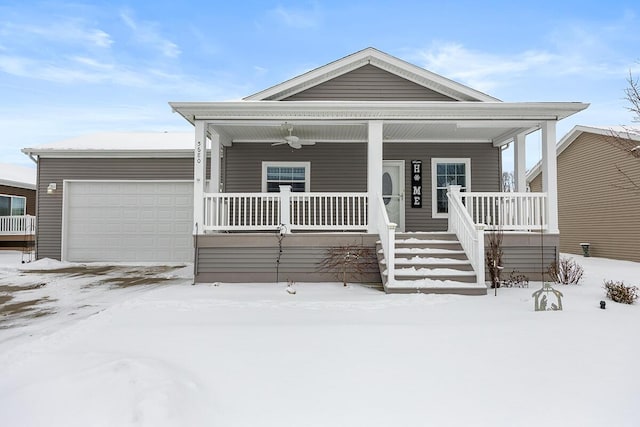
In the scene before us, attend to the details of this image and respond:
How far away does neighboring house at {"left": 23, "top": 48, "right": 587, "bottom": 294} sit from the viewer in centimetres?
771

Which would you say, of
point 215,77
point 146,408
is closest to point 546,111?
point 146,408

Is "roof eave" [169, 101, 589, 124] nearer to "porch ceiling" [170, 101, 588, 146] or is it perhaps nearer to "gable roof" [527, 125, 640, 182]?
"porch ceiling" [170, 101, 588, 146]

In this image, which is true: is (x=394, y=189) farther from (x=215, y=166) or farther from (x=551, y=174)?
(x=215, y=166)

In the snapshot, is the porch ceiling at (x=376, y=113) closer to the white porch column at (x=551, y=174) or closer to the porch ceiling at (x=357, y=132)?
the porch ceiling at (x=357, y=132)

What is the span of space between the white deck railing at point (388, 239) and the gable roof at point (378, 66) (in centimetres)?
379

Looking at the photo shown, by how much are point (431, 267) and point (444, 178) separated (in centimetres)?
420

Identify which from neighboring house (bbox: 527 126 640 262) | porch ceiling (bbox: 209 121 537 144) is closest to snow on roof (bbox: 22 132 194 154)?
porch ceiling (bbox: 209 121 537 144)

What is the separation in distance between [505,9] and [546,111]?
639 cm

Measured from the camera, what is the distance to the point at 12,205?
17750 mm

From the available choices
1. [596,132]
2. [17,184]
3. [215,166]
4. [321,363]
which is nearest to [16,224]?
[17,184]

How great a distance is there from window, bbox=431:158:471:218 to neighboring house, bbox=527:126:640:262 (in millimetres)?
4880

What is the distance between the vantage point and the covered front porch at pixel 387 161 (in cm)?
769

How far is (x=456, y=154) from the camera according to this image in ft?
34.1

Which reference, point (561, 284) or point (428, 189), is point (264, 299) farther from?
point (428, 189)
